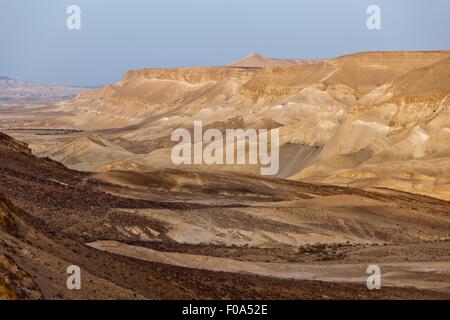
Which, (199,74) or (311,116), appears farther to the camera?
(199,74)

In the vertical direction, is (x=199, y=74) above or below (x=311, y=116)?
above

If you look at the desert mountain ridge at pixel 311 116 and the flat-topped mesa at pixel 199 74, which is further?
the flat-topped mesa at pixel 199 74

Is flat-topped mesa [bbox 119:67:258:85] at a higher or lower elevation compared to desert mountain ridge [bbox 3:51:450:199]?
higher

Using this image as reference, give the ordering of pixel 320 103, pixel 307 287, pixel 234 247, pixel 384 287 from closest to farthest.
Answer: pixel 307 287 < pixel 384 287 < pixel 234 247 < pixel 320 103

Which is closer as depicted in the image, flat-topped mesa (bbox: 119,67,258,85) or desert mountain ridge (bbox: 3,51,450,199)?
desert mountain ridge (bbox: 3,51,450,199)

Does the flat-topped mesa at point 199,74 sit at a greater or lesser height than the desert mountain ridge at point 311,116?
greater

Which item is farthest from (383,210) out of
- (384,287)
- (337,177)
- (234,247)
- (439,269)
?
(337,177)
